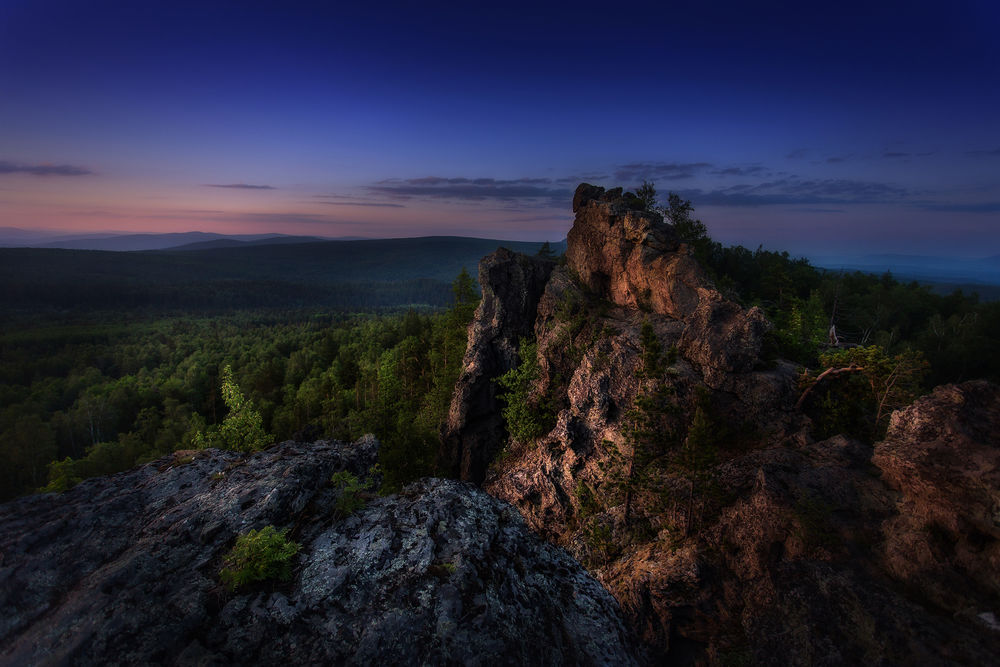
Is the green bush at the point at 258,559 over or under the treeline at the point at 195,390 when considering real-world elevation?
over

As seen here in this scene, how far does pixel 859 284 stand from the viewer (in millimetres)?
63562

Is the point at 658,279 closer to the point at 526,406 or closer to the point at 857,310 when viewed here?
the point at 526,406

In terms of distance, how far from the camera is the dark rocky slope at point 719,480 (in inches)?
388

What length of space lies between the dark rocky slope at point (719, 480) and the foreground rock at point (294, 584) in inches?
321

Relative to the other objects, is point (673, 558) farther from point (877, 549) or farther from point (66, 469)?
point (66, 469)

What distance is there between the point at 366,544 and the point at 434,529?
114cm

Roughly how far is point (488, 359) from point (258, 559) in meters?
28.5

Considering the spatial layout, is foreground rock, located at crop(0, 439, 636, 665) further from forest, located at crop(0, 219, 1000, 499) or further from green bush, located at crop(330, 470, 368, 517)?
forest, located at crop(0, 219, 1000, 499)

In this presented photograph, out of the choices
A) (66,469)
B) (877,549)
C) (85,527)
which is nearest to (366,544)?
(85,527)

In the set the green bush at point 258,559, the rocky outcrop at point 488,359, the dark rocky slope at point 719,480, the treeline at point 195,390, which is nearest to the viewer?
the green bush at point 258,559

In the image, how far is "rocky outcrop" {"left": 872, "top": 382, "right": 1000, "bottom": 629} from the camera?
389 inches

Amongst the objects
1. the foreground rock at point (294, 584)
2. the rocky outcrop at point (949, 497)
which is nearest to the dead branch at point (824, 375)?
the rocky outcrop at point (949, 497)

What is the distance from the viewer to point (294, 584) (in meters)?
5.81

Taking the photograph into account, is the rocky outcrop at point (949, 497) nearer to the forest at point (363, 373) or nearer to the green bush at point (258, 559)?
the forest at point (363, 373)
